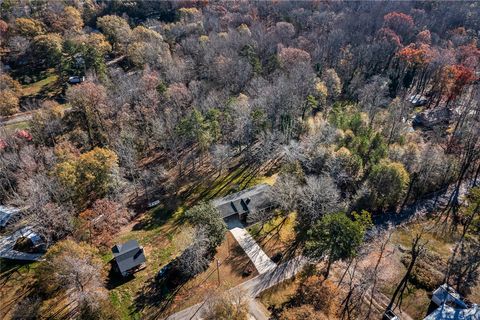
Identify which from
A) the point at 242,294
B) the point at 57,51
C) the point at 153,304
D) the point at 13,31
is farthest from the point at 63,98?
the point at 242,294

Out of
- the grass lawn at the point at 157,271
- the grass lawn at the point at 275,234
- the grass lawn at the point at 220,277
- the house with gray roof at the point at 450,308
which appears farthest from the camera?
the grass lawn at the point at 275,234

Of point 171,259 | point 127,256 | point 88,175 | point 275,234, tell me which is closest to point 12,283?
point 127,256

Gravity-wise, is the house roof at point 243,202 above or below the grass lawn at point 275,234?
above

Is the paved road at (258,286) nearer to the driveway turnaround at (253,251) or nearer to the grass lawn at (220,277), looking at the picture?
the grass lawn at (220,277)

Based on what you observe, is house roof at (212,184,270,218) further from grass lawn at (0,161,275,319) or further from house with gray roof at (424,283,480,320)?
house with gray roof at (424,283,480,320)

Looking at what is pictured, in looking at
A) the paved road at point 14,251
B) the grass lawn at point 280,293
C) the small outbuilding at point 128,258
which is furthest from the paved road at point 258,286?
the paved road at point 14,251

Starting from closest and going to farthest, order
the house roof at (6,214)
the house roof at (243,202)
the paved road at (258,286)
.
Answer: the paved road at (258,286), the house roof at (6,214), the house roof at (243,202)

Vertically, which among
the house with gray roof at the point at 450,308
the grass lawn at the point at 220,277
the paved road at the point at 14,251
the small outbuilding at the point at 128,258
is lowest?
the paved road at the point at 14,251
